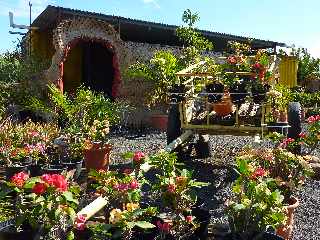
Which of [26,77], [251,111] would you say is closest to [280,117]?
[251,111]

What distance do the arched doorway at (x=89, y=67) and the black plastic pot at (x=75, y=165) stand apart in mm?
9116

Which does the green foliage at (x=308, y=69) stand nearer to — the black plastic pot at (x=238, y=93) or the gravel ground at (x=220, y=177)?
the gravel ground at (x=220, y=177)

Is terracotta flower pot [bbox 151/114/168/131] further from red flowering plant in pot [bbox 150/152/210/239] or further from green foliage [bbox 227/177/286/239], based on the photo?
green foliage [bbox 227/177/286/239]

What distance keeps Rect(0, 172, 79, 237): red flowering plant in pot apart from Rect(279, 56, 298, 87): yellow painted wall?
60.8 feet

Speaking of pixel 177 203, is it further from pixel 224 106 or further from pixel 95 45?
pixel 95 45

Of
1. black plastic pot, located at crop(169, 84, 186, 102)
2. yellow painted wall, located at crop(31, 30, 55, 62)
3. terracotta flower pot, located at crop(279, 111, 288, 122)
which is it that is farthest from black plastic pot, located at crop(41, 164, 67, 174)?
yellow painted wall, located at crop(31, 30, 55, 62)

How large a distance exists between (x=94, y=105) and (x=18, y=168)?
277 centimetres

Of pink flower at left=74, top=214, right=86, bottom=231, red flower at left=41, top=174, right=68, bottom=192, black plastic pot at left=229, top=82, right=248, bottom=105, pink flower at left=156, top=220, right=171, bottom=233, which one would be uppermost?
black plastic pot at left=229, top=82, right=248, bottom=105

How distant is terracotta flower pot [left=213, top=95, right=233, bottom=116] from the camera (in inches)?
284

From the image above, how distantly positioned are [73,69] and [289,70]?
10285 mm

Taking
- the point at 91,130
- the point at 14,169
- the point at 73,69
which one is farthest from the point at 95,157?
the point at 73,69

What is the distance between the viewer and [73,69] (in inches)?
643

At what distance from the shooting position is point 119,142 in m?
10.8

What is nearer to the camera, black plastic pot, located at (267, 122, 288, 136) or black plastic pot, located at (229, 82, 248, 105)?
black plastic pot, located at (267, 122, 288, 136)
